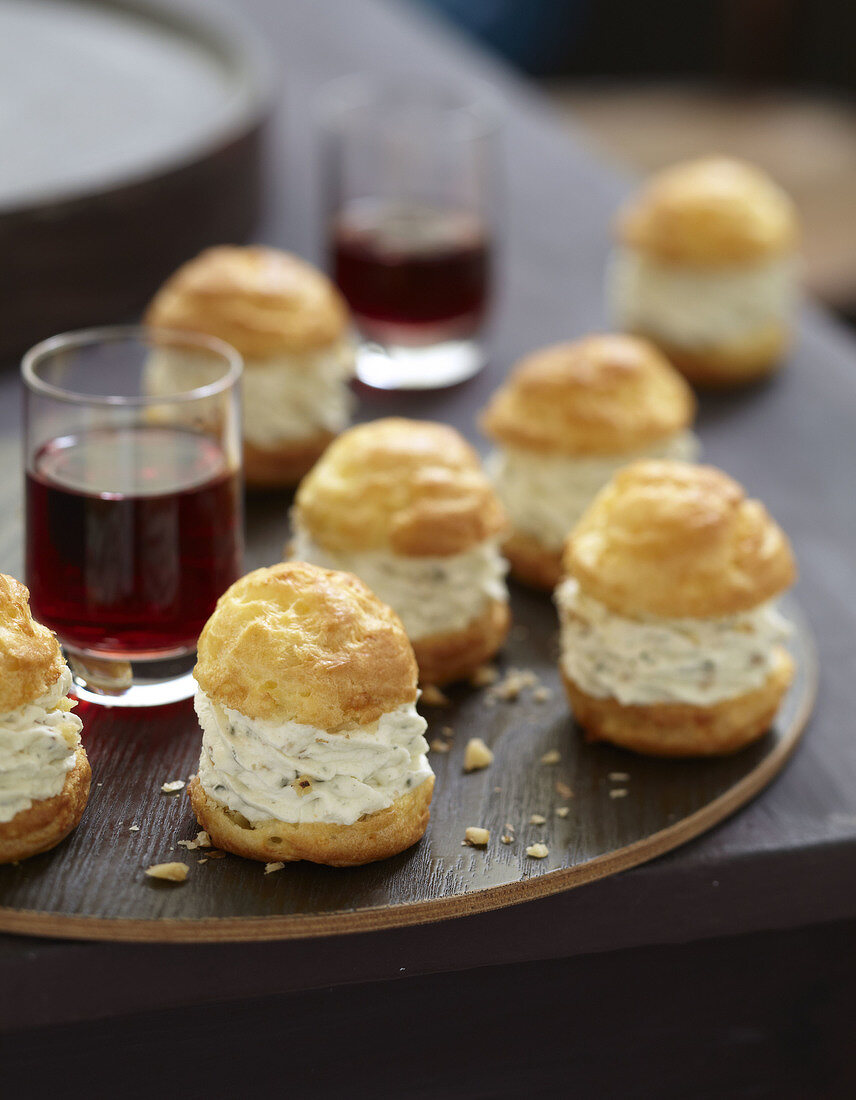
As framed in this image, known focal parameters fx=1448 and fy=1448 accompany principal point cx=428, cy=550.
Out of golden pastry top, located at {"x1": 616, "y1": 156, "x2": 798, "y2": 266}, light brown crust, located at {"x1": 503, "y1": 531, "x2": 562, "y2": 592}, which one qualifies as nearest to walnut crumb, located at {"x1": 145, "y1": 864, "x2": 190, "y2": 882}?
light brown crust, located at {"x1": 503, "y1": 531, "x2": 562, "y2": 592}

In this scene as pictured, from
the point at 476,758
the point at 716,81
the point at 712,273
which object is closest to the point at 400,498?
the point at 476,758

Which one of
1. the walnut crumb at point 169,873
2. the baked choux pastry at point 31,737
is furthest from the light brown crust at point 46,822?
the walnut crumb at point 169,873

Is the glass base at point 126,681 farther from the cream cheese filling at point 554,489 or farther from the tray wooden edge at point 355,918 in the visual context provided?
the cream cheese filling at point 554,489

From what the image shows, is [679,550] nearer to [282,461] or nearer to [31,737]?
[31,737]

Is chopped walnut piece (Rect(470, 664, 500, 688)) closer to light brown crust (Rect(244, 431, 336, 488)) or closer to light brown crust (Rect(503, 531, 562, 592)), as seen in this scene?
light brown crust (Rect(503, 531, 562, 592))

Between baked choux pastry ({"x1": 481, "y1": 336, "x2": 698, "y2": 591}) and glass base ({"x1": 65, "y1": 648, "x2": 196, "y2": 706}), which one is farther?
baked choux pastry ({"x1": 481, "y1": 336, "x2": 698, "y2": 591})
